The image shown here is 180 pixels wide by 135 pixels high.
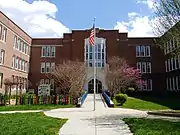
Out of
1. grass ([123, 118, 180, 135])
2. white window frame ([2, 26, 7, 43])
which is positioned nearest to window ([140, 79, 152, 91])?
white window frame ([2, 26, 7, 43])

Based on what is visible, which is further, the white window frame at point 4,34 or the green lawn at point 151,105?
the white window frame at point 4,34

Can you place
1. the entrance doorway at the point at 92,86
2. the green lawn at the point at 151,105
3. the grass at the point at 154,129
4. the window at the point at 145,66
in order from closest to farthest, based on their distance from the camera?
1. the grass at the point at 154,129
2. the green lawn at the point at 151,105
3. the entrance doorway at the point at 92,86
4. the window at the point at 145,66

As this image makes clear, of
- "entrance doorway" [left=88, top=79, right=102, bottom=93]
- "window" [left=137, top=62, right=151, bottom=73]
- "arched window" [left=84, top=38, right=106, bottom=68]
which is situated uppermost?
"arched window" [left=84, top=38, right=106, bottom=68]

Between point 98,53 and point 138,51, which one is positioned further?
point 138,51

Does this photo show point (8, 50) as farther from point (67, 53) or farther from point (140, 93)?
point (140, 93)

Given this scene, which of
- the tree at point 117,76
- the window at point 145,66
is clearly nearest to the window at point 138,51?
the window at point 145,66

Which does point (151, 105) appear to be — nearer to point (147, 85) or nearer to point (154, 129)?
point (154, 129)

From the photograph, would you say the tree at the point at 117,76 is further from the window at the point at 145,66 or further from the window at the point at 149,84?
the window at the point at 149,84

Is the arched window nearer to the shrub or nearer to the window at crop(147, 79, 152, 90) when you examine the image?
the window at crop(147, 79, 152, 90)

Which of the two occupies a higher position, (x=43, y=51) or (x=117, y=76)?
(x=43, y=51)

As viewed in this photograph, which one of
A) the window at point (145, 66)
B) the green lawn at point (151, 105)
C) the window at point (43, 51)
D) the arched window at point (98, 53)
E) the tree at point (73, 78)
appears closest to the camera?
the green lawn at point (151, 105)

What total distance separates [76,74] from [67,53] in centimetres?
1781

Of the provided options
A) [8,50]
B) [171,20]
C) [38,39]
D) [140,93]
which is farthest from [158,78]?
[171,20]

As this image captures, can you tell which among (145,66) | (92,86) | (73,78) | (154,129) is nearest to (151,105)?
(73,78)
